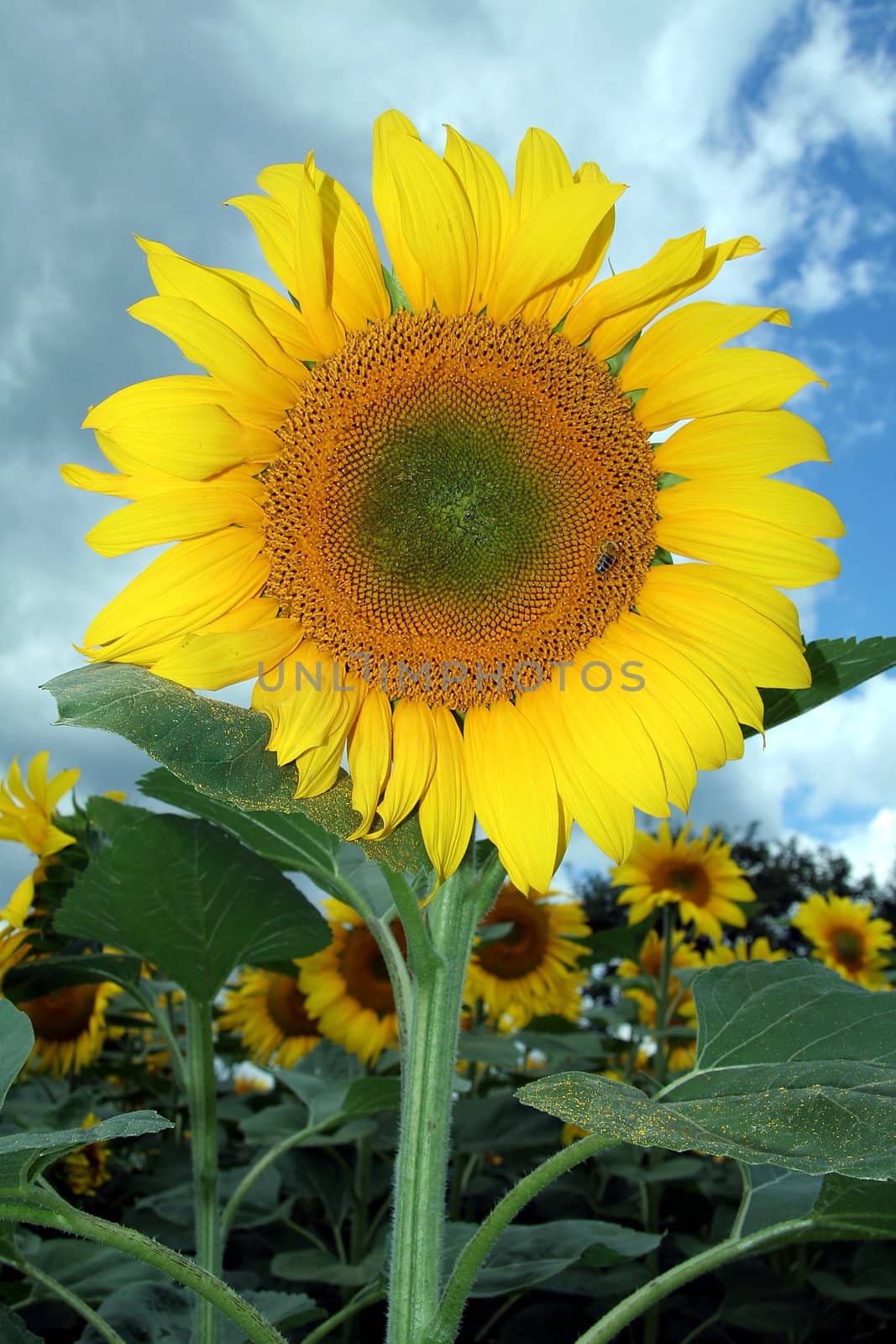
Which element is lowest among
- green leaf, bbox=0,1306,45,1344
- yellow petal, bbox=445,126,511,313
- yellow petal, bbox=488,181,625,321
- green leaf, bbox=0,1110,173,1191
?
green leaf, bbox=0,1306,45,1344

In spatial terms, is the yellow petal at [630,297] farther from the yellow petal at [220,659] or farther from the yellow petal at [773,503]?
the yellow petal at [220,659]

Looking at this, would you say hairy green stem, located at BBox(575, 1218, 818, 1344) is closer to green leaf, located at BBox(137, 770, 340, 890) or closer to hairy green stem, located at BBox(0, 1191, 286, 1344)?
hairy green stem, located at BBox(0, 1191, 286, 1344)

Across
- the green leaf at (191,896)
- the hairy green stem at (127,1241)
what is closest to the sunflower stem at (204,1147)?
the green leaf at (191,896)

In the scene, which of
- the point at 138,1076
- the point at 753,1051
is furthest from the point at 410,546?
the point at 138,1076

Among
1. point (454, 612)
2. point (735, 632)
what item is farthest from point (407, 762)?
point (735, 632)

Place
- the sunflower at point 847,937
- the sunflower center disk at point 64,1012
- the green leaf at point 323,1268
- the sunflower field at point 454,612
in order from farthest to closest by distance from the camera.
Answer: the sunflower at point 847,937 → the sunflower center disk at point 64,1012 → the green leaf at point 323,1268 → the sunflower field at point 454,612

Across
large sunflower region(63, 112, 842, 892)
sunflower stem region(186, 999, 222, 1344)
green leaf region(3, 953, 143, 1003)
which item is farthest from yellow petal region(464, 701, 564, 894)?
green leaf region(3, 953, 143, 1003)
